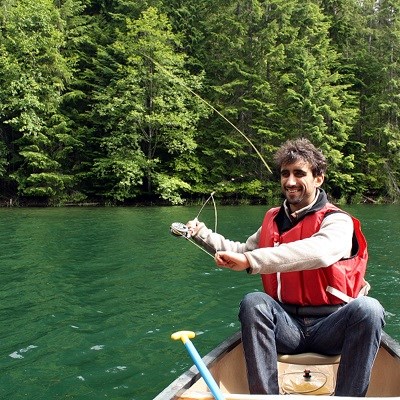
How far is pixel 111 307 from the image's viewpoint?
6445 millimetres

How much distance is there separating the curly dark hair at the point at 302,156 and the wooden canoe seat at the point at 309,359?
111 centimetres

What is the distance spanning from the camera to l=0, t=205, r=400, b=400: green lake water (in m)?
4.35

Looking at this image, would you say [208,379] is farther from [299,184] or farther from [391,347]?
[391,347]

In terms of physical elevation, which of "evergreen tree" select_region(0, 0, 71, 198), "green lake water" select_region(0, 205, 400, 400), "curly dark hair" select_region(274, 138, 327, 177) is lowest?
"green lake water" select_region(0, 205, 400, 400)

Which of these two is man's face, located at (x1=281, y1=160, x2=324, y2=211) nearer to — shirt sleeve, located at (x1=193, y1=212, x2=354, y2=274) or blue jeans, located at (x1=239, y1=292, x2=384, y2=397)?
shirt sleeve, located at (x1=193, y1=212, x2=354, y2=274)

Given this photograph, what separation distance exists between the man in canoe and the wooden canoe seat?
3cm

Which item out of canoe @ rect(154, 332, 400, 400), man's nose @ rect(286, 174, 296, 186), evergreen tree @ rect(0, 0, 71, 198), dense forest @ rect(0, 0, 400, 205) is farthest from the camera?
dense forest @ rect(0, 0, 400, 205)

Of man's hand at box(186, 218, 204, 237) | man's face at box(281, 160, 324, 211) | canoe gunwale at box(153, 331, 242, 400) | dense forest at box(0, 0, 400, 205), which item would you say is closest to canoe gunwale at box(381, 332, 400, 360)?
canoe gunwale at box(153, 331, 242, 400)

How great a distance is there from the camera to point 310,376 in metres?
3.44

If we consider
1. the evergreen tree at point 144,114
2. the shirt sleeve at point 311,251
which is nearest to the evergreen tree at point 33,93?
the evergreen tree at point 144,114

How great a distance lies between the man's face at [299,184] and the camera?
9.96 ft

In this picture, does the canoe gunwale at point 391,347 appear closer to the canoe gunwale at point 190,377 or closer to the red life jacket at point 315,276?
the red life jacket at point 315,276

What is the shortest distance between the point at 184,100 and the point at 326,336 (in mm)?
24571

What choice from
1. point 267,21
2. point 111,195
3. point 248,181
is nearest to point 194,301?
point 111,195
